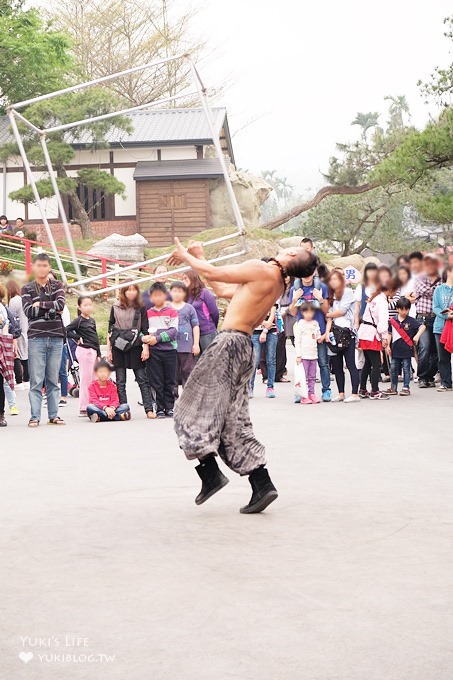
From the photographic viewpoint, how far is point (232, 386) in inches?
284

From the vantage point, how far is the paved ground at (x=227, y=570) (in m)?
4.23

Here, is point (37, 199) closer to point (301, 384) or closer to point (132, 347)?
point (132, 347)

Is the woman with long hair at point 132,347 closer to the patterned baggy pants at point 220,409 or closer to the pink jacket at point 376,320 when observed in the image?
the pink jacket at point 376,320

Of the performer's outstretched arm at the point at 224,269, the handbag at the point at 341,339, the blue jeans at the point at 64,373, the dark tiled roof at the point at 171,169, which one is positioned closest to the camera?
the performer's outstretched arm at the point at 224,269

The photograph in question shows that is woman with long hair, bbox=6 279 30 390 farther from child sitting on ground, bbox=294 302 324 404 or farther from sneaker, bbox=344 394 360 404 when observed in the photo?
sneaker, bbox=344 394 360 404

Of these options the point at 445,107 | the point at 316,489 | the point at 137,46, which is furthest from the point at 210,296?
the point at 137,46

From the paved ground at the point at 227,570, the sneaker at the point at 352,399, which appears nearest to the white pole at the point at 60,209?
the paved ground at the point at 227,570

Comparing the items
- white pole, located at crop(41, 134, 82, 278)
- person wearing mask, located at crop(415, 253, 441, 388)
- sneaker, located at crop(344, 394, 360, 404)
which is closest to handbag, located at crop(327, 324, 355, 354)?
sneaker, located at crop(344, 394, 360, 404)

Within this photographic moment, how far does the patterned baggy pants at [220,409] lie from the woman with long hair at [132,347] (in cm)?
645

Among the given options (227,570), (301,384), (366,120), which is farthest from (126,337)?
(366,120)

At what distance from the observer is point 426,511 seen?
23.3ft

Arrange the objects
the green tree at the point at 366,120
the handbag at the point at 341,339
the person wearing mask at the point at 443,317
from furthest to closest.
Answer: the green tree at the point at 366,120
the person wearing mask at the point at 443,317
the handbag at the point at 341,339

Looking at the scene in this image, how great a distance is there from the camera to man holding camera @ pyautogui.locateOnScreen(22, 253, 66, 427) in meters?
12.6

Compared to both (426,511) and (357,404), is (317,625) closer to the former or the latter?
(426,511)
